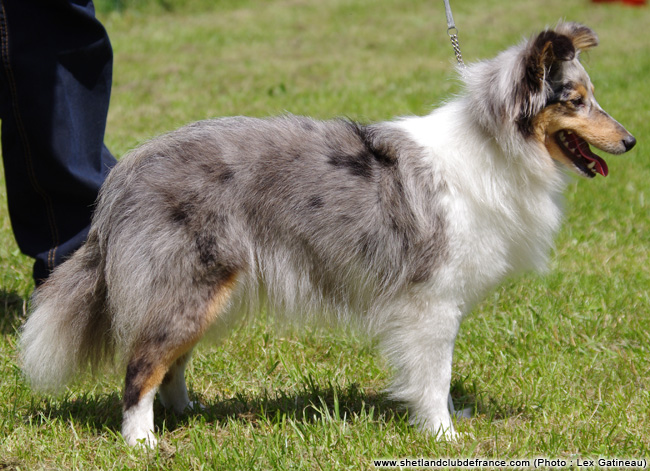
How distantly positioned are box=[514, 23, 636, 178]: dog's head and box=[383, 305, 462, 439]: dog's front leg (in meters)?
0.80

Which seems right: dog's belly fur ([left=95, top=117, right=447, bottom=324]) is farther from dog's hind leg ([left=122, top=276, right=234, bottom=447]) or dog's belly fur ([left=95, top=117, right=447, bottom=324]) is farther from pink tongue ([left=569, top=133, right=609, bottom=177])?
pink tongue ([left=569, top=133, right=609, bottom=177])

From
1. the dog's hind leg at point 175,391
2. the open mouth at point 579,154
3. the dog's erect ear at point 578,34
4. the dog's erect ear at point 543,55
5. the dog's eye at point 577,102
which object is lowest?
the dog's hind leg at point 175,391

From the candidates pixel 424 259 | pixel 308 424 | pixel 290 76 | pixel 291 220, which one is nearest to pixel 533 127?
pixel 424 259

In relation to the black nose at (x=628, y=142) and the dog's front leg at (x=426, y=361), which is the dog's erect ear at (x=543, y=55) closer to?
the black nose at (x=628, y=142)

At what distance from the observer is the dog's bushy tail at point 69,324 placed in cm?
328

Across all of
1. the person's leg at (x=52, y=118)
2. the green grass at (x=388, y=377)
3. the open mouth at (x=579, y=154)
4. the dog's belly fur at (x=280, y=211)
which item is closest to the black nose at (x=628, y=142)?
the open mouth at (x=579, y=154)

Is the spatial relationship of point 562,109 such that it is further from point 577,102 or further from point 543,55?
point 543,55

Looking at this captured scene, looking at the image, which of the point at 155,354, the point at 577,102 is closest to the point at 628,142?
the point at 577,102

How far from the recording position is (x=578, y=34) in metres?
3.27

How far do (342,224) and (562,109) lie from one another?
3.26 feet

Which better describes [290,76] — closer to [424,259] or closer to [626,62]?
[626,62]

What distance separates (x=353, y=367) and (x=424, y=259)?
111cm

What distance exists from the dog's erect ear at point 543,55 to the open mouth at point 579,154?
274mm

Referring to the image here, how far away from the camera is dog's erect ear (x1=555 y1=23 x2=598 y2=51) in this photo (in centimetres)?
327
